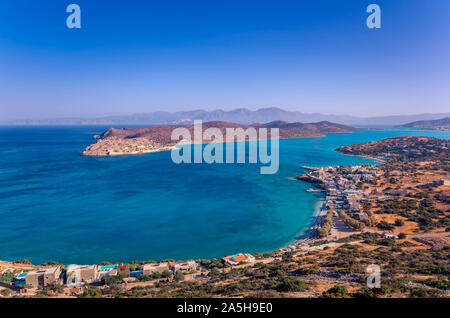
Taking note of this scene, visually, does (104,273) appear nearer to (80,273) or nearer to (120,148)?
(80,273)

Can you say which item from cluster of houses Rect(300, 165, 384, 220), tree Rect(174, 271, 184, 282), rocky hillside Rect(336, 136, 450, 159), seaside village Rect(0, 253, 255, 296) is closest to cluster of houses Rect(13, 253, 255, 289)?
seaside village Rect(0, 253, 255, 296)

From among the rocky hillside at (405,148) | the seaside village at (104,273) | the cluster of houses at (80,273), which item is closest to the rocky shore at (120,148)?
the rocky hillside at (405,148)

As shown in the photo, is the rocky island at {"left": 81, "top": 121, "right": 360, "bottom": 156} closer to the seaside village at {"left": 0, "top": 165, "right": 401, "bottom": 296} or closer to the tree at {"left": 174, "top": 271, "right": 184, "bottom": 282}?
the seaside village at {"left": 0, "top": 165, "right": 401, "bottom": 296}

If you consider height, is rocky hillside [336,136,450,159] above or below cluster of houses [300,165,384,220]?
above

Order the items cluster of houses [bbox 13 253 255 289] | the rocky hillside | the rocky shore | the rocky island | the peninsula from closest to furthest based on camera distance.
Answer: the peninsula
cluster of houses [bbox 13 253 255 289]
the rocky hillside
the rocky shore
the rocky island

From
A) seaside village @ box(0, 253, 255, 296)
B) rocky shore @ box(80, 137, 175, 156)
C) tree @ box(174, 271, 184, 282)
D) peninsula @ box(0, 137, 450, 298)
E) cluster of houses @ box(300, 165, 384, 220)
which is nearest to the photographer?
peninsula @ box(0, 137, 450, 298)
